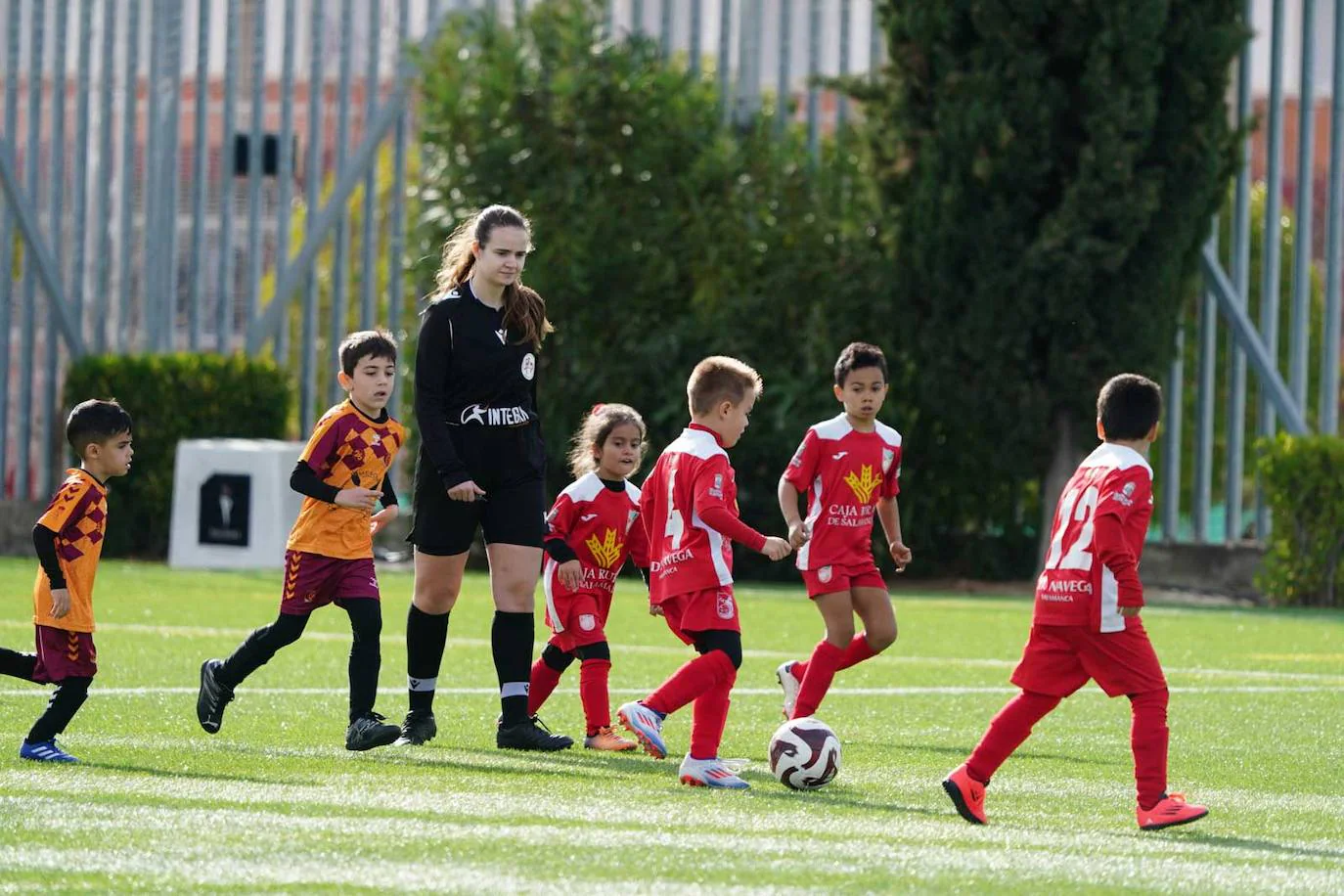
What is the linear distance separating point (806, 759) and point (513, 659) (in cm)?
158

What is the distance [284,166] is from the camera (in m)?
26.5

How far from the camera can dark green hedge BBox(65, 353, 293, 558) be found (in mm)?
24844

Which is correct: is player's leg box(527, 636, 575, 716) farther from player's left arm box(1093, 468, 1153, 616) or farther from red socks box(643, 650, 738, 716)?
player's left arm box(1093, 468, 1153, 616)

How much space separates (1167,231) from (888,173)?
2.61m

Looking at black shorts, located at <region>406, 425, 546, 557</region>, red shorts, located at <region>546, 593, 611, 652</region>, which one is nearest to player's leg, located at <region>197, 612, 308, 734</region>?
black shorts, located at <region>406, 425, 546, 557</region>

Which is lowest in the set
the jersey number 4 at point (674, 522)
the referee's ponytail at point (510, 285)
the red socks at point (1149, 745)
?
the red socks at point (1149, 745)

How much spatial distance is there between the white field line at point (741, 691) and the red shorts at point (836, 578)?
172 centimetres

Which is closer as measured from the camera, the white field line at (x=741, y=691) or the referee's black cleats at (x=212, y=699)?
the referee's black cleats at (x=212, y=699)

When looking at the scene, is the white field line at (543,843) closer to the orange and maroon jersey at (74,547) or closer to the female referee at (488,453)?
the orange and maroon jersey at (74,547)

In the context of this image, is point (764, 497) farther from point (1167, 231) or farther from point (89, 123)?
point (89, 123)

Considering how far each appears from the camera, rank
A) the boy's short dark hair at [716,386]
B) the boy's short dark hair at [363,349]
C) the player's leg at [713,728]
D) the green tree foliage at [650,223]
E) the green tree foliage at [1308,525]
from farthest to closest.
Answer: the green tree foliage at [650,223] < the green tree foliage at [1308,525] < the boy's short dark hair at [363,349] < the boy's short dark hair at [716,386] < the player's leg at [713,728]

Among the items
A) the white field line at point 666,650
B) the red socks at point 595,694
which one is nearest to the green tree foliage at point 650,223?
the white field line at point 666,650

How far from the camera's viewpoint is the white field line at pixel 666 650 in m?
12.8

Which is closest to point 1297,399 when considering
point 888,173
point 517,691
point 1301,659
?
point 888,173
